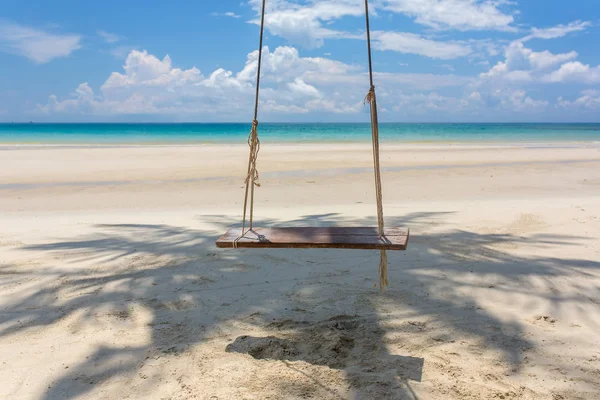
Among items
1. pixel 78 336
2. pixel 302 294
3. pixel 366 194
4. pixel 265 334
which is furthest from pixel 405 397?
pixel 366 194

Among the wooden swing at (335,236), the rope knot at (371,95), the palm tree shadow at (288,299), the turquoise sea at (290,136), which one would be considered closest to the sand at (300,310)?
the palm tree shadow at (288,299)

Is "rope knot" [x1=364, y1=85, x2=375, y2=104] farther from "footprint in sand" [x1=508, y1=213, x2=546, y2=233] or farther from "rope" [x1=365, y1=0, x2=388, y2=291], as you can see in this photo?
"footprint in sand" [x1=508, y1=213, x2=546, y2=233]

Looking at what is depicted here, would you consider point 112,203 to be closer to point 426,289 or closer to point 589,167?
point 426,289

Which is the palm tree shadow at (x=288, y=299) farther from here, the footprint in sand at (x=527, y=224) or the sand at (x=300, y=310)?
the footprint in sand at (x=527, y=224)

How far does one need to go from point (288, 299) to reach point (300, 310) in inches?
8.5

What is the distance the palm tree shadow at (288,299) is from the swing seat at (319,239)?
541 millimetres

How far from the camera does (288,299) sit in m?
3.59

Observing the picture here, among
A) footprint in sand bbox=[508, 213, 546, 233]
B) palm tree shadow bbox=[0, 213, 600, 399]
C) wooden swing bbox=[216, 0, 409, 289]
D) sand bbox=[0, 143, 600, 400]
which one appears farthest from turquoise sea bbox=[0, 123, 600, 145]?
wooden swing bbox=[216, 0, 409, 289]

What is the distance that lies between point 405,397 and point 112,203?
698 cm

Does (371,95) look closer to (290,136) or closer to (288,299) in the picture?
(288,299)

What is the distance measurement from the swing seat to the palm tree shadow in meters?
0.54

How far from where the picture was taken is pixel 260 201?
335 inches

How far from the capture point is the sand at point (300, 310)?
252 cm

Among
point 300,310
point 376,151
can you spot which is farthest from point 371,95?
point 300,310
